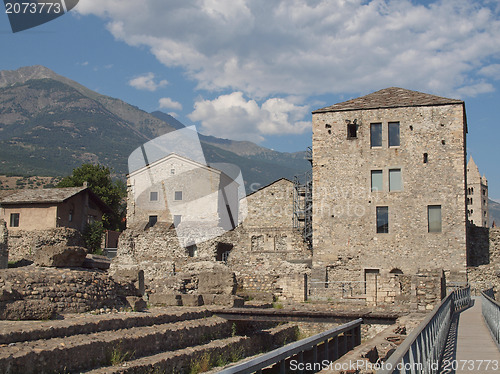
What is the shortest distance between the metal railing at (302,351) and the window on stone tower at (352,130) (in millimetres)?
19711

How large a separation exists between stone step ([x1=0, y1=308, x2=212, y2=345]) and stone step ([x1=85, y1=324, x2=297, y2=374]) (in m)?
1.26

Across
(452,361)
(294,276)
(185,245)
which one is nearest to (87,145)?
(185,245)

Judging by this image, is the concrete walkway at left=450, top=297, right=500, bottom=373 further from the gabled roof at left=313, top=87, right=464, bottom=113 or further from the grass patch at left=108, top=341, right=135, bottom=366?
the gabled roof at left=313, top=87, right=464, bottom=113

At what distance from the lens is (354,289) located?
105 ft

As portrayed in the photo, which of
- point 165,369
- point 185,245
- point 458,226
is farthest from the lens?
point 185,245

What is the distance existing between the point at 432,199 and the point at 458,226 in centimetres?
212

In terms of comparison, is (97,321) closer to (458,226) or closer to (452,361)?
(452,361)

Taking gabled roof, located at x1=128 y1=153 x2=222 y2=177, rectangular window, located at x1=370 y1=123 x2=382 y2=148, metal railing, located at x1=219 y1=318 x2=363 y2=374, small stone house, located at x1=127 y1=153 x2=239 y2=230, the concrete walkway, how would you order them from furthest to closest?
1. gabled roof, located at x1=128 y1=153 x2=222 y2=177
2. small stone house, located at x1=127 y1=153 x2=239 y2=230
3. rectangular window, located at x1=370 y1=123 x2=382 y2=148
4. the concrete walkway
5. metal railing, located at x1=219 y1=318 x2=363 y2=374

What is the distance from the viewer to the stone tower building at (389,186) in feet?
106

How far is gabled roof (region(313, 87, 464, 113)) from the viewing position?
33.1 metres

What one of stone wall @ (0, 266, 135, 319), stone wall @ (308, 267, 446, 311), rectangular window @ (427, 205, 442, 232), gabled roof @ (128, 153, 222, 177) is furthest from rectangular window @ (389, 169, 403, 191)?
gabled roof @ (128, 153, 222, 177)

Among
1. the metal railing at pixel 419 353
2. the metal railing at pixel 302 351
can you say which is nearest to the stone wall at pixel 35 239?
the metal railing at pixel 302 351

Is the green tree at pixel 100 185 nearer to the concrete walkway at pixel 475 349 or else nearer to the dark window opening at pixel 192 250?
the dark window opening at pixel 192 250

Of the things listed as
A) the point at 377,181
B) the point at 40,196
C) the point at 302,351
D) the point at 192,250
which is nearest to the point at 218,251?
the point at 192,250
